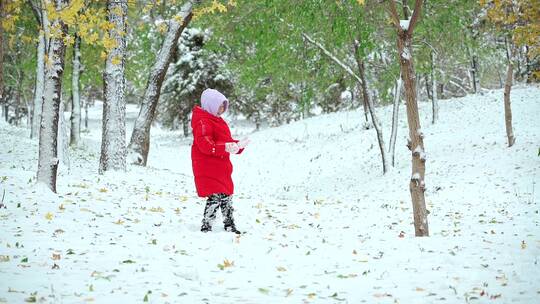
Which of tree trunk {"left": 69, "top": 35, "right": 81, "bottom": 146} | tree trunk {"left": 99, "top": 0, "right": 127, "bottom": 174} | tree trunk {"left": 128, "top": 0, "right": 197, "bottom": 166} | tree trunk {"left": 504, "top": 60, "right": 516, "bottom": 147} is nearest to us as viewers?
tree trunk {"left": 99, "top": 0, "right": 127, "bottom": 174}

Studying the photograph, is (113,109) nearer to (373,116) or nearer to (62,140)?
(62,140)

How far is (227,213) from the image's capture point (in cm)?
684

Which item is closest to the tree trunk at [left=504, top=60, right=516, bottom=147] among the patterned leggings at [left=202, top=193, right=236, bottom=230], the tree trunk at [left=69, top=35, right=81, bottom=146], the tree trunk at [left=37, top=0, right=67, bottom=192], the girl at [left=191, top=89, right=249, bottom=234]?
the girl at [left=191, top=89, right=249, bottom=234]

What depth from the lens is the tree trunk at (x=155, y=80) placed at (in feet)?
43.1

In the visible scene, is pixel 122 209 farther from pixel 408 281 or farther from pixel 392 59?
pixel 392 59

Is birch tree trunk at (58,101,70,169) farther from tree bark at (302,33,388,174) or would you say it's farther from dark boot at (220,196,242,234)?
tree bark at (302,33,388,174)

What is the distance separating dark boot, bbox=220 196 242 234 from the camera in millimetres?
6754

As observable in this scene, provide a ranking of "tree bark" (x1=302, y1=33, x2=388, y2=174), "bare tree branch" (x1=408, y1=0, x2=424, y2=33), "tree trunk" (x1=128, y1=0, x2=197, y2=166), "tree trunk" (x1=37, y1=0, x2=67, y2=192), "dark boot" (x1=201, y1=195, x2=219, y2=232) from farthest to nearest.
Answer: "tree bark" (x1=302, y1=33, x2=388, y2=174), "tree trunk" (x1=128, y1=0, x2=197, y2=166), "tree trunk" (x1=37, y1=0, x2=67, y2=192), "dark boot" (x1=201, y1=195, x2=219, y2=232), "bare tree branch" (x1=408, y1=0, x2=424, y2=33)

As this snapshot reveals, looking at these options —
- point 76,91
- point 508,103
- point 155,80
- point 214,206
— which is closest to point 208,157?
point 214,206

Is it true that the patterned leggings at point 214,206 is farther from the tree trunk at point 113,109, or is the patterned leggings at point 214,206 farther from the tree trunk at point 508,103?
the tree trunk at point 508,103

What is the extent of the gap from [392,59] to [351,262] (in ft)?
39.2

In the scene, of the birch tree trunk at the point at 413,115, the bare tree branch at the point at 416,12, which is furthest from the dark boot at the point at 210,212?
the bare tree branch at the point at 416,12

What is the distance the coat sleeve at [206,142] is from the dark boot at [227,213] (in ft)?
2.39

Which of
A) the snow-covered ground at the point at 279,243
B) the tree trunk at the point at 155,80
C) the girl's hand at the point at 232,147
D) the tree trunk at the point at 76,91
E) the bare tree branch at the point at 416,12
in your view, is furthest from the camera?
the tree trunk at the point at 76,91
